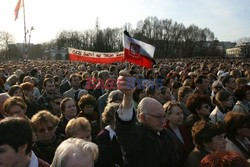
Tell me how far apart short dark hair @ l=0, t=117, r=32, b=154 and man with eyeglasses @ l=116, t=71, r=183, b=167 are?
0.74 meters

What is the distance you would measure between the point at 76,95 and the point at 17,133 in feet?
15.2

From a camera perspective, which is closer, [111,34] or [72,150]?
[72,150]

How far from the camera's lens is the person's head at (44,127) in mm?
3447

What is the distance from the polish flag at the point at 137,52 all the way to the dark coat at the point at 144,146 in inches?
155

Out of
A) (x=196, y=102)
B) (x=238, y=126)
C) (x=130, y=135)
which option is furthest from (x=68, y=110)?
(x=238, y=126)

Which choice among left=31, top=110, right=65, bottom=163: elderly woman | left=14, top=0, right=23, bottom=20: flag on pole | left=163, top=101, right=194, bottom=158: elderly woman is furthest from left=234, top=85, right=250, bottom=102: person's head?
left=14, top=0, right=23, bottom=20: flag on pole

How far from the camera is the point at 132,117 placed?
243cm

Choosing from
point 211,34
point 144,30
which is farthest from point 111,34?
point 211,34

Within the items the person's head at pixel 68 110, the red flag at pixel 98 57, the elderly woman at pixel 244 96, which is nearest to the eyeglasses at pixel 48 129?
the person's head at pixel 68 110

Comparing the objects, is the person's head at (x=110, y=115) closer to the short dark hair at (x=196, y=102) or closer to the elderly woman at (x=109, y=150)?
the elderly woman at (x=109, y=150)

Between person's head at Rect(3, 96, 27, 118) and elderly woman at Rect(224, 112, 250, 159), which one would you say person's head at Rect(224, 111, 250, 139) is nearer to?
elderly woman at Rect(224, 112, 250, 159)

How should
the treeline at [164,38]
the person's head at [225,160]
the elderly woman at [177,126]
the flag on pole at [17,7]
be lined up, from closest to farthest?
the person's head at [225,160]
the elderly woman at [177,126]
the flag on pole at [17,7]
the treeline at [164,38]

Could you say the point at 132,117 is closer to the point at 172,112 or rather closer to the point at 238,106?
the point at 172,112

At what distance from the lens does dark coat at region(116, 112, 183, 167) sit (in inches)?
96.8
